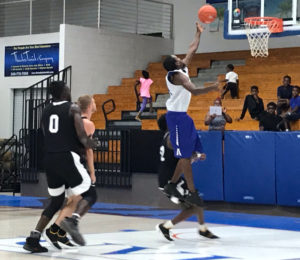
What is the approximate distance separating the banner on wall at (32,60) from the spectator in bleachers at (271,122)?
954 cm

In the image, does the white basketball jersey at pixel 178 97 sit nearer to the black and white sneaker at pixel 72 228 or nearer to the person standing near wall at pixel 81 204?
the person standing near wall at pixel 81 204

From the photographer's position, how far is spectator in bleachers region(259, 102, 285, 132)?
16.8 meters

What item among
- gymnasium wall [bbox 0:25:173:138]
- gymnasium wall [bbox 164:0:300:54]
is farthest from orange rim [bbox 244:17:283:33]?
gymnasium wall [bbox 164:0:300:54]

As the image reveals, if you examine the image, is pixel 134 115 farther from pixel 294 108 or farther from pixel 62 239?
pixel 62 239

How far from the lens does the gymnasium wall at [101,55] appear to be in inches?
964

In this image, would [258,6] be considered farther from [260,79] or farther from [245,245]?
[245,245]

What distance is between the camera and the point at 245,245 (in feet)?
34.4

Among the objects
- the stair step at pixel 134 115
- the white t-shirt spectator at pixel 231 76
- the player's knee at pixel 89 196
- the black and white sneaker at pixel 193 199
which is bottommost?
the black and white sneaker at pixel 193 199

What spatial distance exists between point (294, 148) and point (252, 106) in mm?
4734

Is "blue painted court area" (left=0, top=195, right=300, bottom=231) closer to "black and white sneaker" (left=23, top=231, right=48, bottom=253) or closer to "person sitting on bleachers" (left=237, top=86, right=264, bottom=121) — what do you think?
"person sitting on bleachers" (left=237, top=86, right=264, bottom=121)

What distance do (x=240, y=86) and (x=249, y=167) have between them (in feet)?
26.1

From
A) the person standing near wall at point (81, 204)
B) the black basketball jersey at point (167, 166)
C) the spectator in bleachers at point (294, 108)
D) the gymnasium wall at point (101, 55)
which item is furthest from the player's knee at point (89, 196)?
the gymnasium wall at point (101, 55)

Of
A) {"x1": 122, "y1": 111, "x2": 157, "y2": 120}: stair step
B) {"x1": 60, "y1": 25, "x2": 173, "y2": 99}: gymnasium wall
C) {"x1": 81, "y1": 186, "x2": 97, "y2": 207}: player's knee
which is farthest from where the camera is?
{"x1": 60, "y1": 25, "x2": 173, "y2": 99}: gymnasium wall

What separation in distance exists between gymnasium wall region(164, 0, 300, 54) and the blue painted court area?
1041cm
